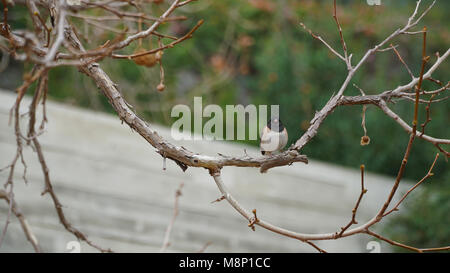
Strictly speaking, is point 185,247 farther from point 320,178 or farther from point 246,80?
point 246,80

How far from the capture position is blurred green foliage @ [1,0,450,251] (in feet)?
12.2

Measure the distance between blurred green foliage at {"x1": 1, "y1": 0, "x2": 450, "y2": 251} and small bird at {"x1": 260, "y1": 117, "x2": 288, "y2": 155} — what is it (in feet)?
7.41

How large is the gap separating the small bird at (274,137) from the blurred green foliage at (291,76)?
2.26 meters

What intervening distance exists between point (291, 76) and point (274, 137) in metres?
2.83

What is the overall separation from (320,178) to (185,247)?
46.7 inches

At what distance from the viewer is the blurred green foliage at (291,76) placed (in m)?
3.71

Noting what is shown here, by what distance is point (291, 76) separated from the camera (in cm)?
391

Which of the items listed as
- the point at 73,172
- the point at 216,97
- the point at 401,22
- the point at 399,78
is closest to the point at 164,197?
the point at 73,172

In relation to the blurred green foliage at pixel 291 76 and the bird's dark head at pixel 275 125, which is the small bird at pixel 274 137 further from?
the blurred green foliage at pixel 291 76
